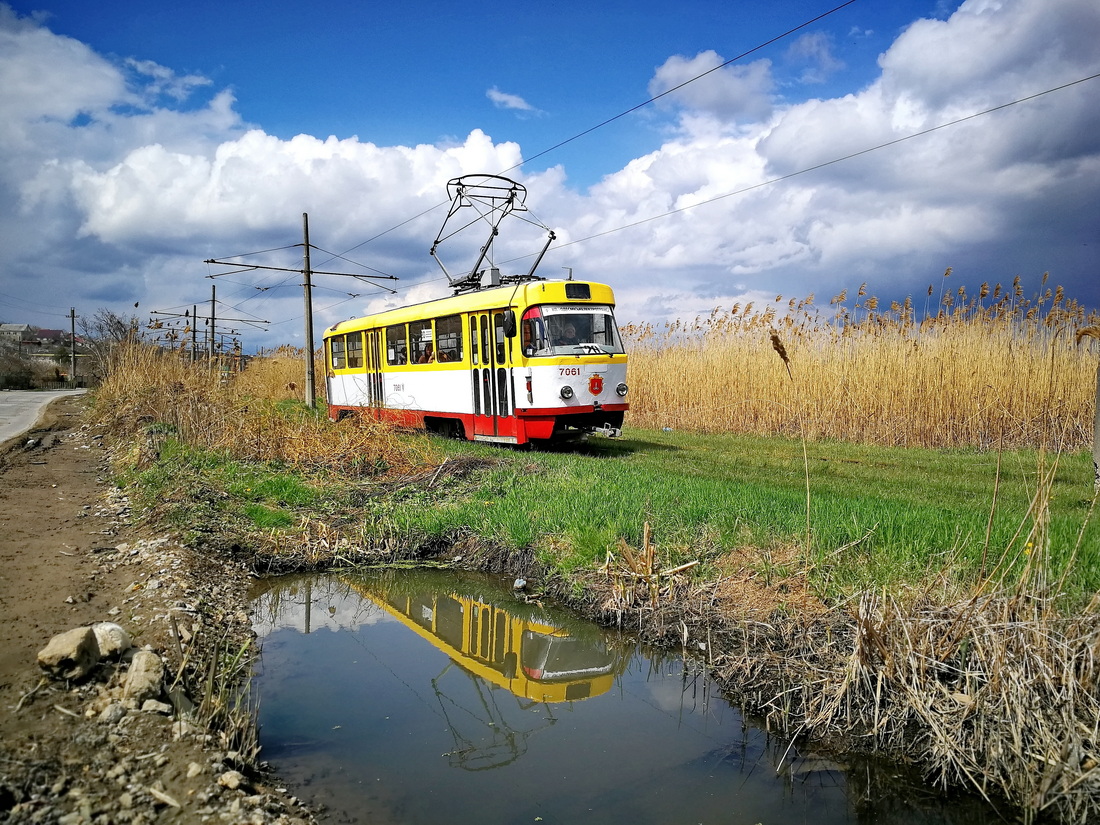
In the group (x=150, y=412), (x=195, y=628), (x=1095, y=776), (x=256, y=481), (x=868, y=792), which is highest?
(x=150, y=412)

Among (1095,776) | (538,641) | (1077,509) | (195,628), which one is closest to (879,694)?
(1095,776)

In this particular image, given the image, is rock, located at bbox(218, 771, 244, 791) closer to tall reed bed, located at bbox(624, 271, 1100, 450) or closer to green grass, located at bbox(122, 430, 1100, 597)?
green grass, located at bbox(122, 430, 1100, 597)

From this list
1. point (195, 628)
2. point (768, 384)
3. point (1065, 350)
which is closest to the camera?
point (195, 628)

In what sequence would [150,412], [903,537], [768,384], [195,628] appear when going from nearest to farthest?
[195,628]
[903,537]
[150,412]
[768,384]

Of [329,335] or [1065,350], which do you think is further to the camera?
[329,335]

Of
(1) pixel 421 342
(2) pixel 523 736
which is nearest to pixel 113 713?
(2) pixel 523 736

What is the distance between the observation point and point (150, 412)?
1467cm

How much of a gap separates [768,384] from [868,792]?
13.3m

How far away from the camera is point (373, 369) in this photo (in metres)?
18.4

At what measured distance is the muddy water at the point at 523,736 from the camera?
3.73 m

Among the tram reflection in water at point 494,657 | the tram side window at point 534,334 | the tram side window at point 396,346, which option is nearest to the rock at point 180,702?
the tram reflection in water at point 494,657

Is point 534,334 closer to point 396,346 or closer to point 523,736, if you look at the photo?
point 396,346

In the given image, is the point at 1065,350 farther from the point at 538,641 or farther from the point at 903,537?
the point at 538,641

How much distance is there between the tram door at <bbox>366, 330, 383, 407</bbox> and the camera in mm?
18134
